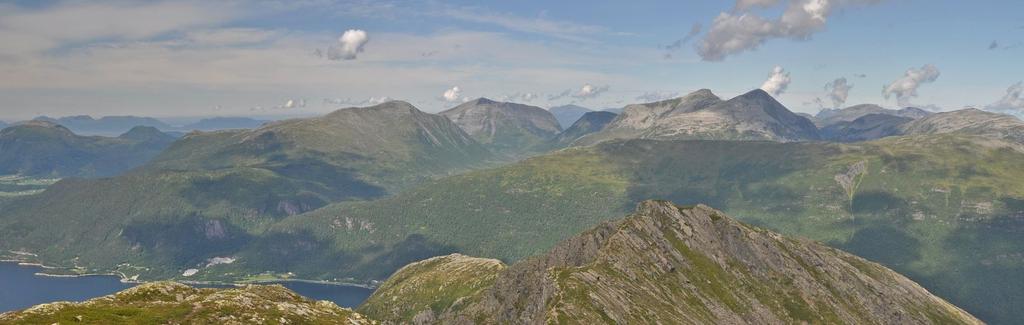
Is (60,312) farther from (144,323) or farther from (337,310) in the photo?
(337,310)

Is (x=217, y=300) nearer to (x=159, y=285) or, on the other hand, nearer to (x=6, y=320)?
(x=159, y=285)

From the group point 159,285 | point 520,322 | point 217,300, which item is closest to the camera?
point 217,300

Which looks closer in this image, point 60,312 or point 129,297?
point 60,312

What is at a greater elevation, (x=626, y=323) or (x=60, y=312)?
(x=60, y=312)

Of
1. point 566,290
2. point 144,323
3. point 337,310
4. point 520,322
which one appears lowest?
point 520,322

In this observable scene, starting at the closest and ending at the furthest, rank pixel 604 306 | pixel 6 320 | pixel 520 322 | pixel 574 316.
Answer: pixel 6 320 < pixel 574 316 < pixel 604 306 < pixel 520 322

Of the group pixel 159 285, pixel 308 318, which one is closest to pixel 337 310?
pixel 308 318

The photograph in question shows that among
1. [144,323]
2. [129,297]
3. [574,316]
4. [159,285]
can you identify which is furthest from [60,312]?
[574,316]
